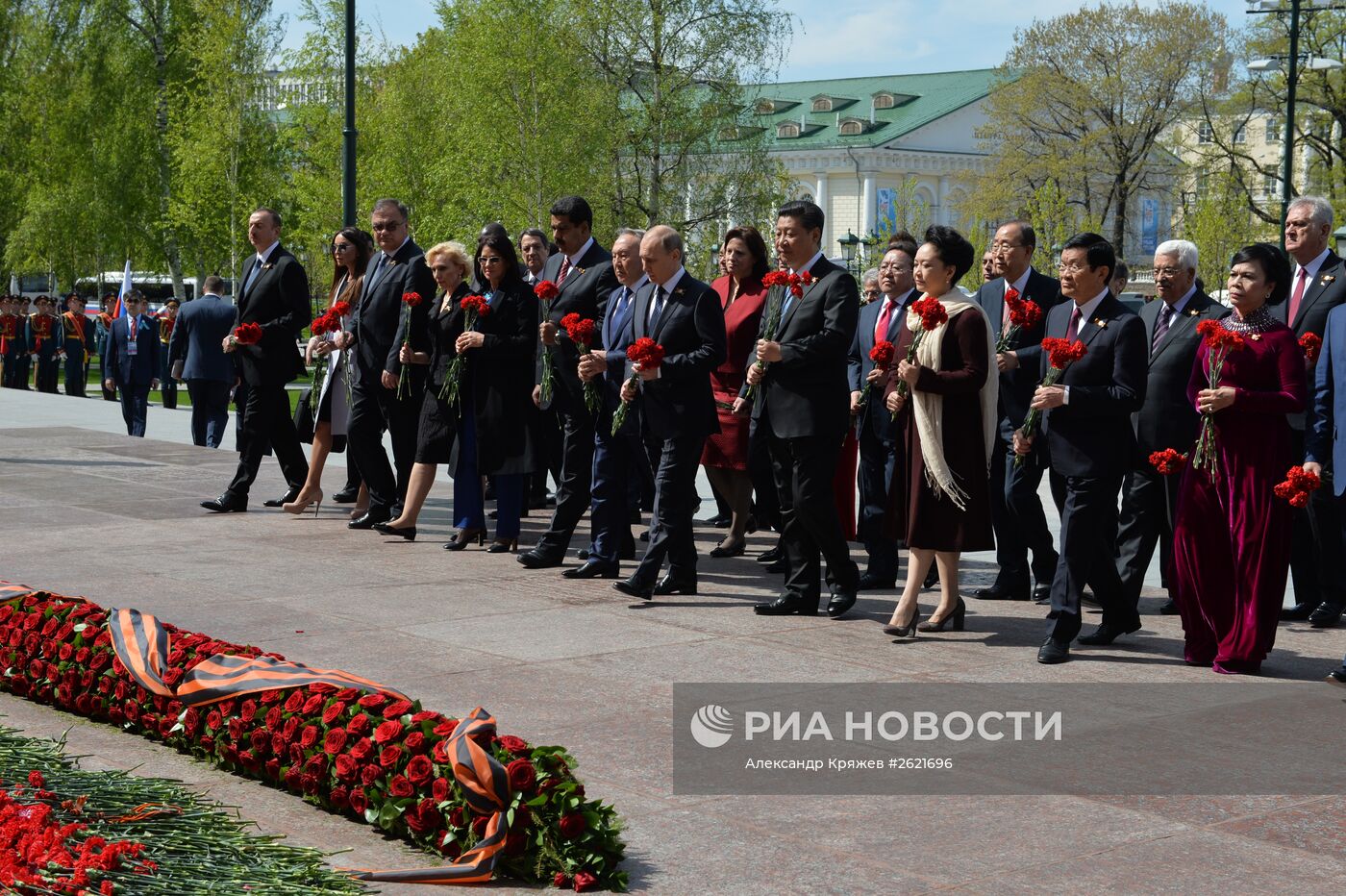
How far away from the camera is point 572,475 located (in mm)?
9914

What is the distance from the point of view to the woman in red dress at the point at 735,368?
9.92 metres

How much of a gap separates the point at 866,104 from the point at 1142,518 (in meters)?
85.4

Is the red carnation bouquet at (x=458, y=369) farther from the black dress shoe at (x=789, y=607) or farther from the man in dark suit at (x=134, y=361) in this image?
the man in dark suit at (x=134, y=361)

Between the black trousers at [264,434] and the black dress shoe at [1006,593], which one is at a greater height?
the black trousers at [264,434]

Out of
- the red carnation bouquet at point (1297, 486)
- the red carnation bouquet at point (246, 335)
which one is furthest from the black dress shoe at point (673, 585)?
the red carnation bouquet at point (246, 335)

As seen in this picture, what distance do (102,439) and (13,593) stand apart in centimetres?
1128

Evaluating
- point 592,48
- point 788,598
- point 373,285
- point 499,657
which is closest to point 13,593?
point 499,657

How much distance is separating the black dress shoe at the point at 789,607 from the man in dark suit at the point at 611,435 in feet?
4.24

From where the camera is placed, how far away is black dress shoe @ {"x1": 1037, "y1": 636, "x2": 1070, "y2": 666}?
24.6ft

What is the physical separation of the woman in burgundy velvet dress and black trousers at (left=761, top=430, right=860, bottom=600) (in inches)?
68.2

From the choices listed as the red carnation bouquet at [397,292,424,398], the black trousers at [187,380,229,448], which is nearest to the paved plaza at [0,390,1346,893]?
the red carnation bouquet at [397,292,424,398]

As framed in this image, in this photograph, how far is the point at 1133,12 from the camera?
50031 millimetres

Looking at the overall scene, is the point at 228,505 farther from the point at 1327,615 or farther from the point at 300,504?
the point at 1327,615

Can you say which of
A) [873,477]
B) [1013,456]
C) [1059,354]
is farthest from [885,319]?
[1059,354]
